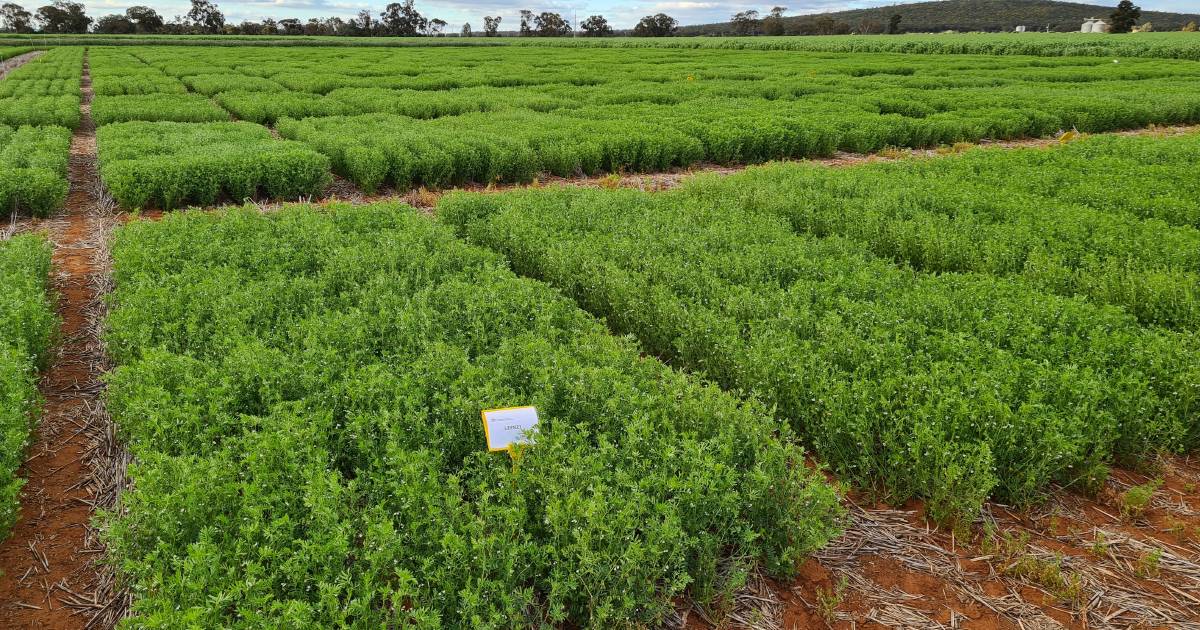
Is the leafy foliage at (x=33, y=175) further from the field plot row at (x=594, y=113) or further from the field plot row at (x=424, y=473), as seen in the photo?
the field plot row at (x=424, y=473)

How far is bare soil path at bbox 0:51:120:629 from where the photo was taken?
3463 mm

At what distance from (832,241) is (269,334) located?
5.72 meters

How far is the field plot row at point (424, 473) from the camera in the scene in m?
2.90

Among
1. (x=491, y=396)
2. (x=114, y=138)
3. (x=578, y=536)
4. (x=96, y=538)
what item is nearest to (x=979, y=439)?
(x=578, y=536)

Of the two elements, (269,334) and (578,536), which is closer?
(578,536)

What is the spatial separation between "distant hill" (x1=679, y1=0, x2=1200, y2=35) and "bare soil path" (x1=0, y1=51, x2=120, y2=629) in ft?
443

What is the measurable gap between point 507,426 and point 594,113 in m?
16.4

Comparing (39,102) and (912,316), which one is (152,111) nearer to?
(39,102)

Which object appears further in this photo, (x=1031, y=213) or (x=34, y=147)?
(x=34, y=147)

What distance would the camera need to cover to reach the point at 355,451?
3904mm

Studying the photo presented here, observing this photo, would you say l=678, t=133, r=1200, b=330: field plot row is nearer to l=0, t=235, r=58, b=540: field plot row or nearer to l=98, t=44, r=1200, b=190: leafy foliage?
l=98, t=44, r=1200, b=190: leafy foliage

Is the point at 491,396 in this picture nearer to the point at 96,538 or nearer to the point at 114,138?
the point at 96,538

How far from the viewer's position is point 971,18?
4956 inches

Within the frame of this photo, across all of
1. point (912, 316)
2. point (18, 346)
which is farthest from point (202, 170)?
point (912, 316)
